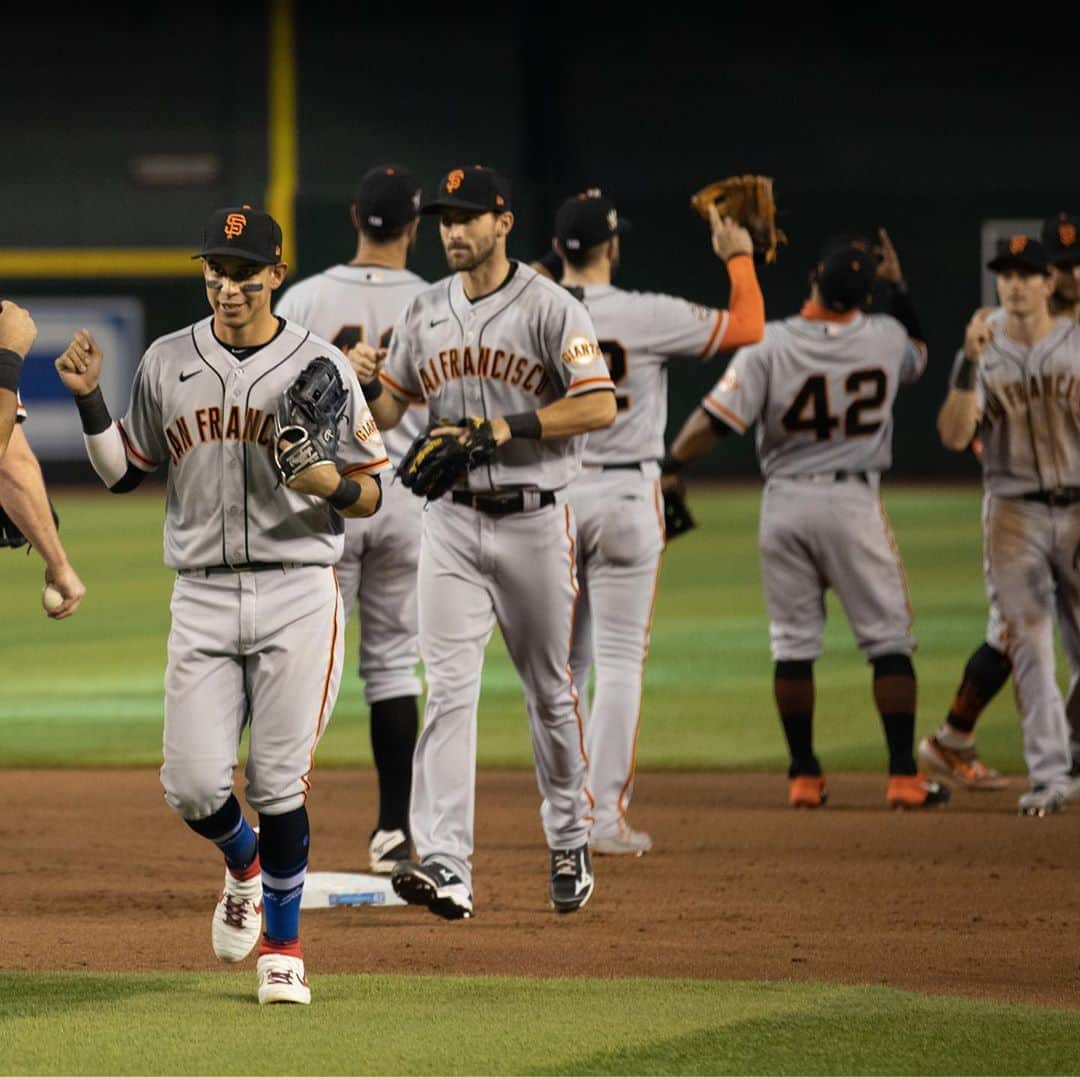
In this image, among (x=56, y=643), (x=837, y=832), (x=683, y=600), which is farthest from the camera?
(x=683, y=600)

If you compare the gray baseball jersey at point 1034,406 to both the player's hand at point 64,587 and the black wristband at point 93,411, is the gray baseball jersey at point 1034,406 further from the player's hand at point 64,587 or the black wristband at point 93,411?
the black wristband at point 93,411

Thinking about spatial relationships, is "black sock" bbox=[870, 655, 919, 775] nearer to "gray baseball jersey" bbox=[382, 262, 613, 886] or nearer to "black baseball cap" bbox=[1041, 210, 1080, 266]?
"black baseball cap" bbox=[1041, 210, 1080, 266]

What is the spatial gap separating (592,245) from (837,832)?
2297mm

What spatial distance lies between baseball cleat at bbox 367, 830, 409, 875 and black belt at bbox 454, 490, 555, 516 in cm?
142

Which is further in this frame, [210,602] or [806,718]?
[806,718]

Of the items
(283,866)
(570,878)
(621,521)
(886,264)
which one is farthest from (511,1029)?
(886,264)

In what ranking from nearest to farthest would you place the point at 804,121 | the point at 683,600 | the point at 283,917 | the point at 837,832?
the point at 283,917 → the point at 837,832 → the point at 683,600 → the point at 804,121

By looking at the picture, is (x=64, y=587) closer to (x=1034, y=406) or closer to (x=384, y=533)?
(x=384, y=533)

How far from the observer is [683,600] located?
15516 mm

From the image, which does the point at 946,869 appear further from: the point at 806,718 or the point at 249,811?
the point at 249,811

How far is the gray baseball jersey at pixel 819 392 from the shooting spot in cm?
807

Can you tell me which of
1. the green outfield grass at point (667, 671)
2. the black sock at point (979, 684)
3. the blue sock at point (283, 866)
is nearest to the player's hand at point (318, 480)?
the blue sock at point (283, 866)

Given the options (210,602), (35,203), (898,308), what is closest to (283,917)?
(210,602)

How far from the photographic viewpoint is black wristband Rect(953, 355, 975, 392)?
306 inches
